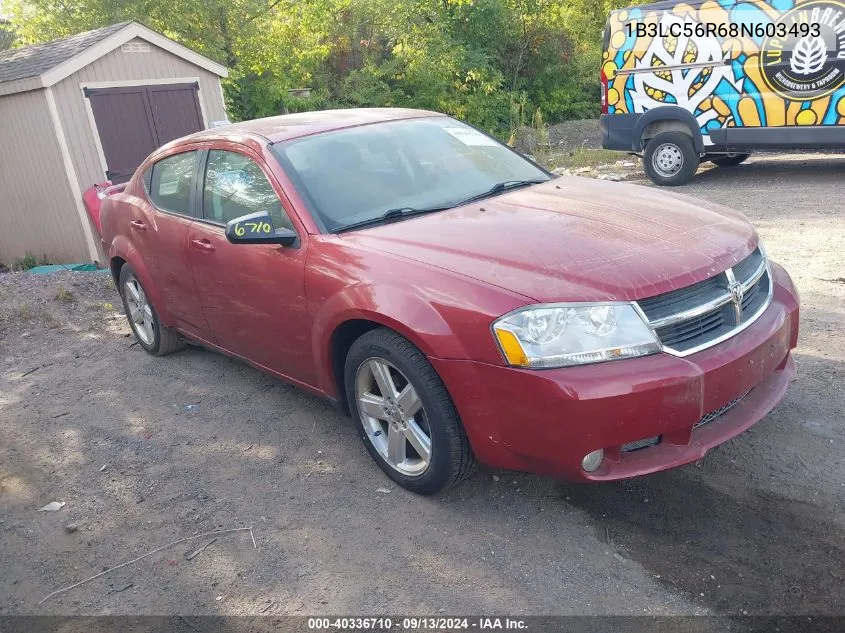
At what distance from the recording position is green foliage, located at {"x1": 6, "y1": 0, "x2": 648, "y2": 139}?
55.2ft

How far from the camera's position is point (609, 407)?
268cm

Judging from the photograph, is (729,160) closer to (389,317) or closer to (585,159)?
(585,159)

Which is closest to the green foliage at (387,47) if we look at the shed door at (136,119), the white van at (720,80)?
the shed door at (136,119)

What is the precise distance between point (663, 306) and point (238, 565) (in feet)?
6.74

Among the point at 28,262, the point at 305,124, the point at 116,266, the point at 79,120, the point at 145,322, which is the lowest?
the point at 28,262

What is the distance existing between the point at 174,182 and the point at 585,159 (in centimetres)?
1035

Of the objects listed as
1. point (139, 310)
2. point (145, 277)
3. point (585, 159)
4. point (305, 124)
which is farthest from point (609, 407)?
point (585, 159)

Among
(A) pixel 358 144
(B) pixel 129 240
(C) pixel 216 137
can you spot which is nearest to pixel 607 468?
(A) pixel 358 144

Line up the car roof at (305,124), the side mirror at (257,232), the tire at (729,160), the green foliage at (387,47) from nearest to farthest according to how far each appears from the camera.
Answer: the side mirror at (257,232), the car roof at (305,124), the tire at (729,160), the green foliage at (387,47)

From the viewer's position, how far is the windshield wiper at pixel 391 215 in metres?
3.61

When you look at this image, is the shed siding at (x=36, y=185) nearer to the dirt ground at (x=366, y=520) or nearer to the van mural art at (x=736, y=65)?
the dirt ground at (x=366, y=520)

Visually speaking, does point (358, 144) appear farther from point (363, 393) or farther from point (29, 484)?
point (29, 484)

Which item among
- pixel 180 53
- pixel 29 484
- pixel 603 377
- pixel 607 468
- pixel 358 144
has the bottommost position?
pixel 29 484

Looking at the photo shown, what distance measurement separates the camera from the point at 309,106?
61.7ft
